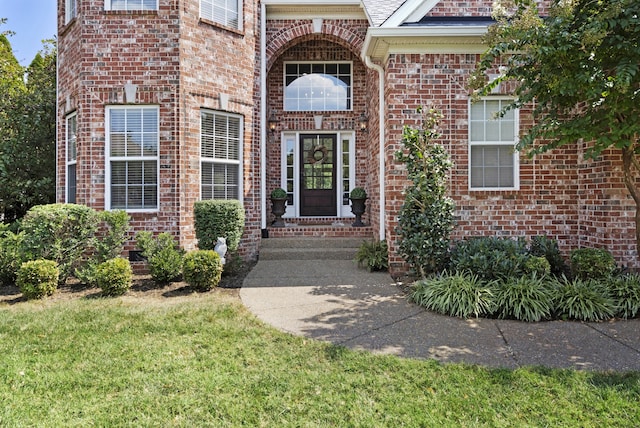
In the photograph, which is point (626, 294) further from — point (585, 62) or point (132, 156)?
point (132, 156)

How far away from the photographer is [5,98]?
945 cm

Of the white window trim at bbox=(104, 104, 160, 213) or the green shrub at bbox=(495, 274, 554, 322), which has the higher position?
the white window trim at bbox=(104, 104, 160, 213)

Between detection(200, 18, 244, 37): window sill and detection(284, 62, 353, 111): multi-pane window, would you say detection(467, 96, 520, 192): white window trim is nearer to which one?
detection(284, 62, 353, 111): multi-pane window

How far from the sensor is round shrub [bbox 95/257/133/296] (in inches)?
212

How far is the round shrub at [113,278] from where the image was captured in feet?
17.7

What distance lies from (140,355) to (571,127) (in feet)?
17.5

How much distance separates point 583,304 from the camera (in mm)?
4562

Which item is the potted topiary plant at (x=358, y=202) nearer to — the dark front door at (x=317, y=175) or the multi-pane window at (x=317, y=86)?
the dark front door at (x=317, y=175)

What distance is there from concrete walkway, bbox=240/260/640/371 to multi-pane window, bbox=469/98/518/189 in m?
2.61

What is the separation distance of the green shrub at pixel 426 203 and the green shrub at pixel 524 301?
45.1 inches

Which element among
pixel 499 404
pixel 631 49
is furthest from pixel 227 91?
pixel 499 404

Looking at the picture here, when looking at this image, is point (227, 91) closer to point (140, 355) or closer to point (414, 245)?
point (414, 245)

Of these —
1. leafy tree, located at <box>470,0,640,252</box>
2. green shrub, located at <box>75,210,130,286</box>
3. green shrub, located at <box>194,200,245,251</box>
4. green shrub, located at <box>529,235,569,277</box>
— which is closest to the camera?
leafy tree, located at <box>470,0,640,252</box>

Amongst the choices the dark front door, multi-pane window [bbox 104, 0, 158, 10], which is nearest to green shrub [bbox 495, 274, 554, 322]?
the dark front door
